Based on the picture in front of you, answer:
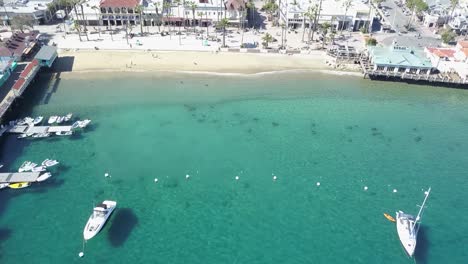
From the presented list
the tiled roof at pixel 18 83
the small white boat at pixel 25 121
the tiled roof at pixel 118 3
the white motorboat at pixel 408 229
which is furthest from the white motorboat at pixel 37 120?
the white motorboat at pixel 408 229

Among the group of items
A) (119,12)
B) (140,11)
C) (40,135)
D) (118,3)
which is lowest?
(40,135)

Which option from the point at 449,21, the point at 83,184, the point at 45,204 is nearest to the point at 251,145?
the point at 83,184

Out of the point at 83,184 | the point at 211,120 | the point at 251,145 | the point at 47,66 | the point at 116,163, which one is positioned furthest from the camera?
the point at 47,66

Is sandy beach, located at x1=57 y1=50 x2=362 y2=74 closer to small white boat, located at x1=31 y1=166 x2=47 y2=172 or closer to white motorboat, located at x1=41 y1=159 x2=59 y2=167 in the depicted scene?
white motorboat, located at x1=41 y1=159 x2=59 y2=167

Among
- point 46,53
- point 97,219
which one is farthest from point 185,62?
point 97,219

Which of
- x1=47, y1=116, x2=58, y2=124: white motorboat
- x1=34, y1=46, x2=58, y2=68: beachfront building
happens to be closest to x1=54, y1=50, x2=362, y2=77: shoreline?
x1=34, y1=46, x2=58, y2=68: beachfront building

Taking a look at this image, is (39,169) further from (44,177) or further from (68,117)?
(68,117)

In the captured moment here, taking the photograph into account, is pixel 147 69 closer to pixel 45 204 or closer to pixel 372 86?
pixel 45 204
